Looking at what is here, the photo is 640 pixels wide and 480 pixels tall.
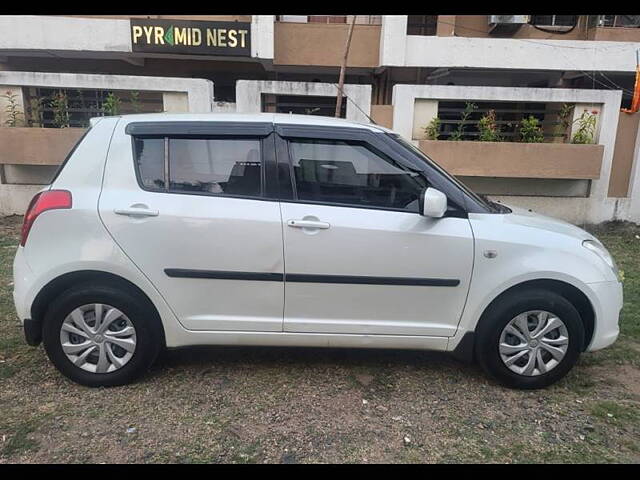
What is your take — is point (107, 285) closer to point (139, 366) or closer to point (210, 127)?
point (139, 366)

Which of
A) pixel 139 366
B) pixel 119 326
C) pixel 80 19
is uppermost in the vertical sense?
pixel 80 19

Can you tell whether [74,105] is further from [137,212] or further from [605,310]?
[605,310]

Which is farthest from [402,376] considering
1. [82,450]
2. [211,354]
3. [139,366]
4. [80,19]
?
[80,19]

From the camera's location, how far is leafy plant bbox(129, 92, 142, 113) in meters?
7.81

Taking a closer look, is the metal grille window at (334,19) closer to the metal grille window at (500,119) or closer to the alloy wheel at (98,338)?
the metal grille window at (500,119)

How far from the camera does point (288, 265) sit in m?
2.86

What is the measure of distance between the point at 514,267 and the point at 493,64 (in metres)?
9.70

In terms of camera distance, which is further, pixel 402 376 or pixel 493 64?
pixel 493 64

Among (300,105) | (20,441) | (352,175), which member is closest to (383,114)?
(300,105)

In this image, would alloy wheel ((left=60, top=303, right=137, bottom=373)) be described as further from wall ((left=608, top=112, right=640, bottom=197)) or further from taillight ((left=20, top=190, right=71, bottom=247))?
wall ((left=608, top=112, right=640, bottom=197))

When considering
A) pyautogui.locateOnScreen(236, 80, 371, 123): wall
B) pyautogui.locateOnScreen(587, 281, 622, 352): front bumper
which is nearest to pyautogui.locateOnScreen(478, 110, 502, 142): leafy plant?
pyautogui.locateOnScreen(236, 80, 371, 123): wall

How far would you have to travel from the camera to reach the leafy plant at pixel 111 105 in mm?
7637

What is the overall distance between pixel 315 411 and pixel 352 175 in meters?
1.50

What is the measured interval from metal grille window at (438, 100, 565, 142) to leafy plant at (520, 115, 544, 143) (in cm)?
11
